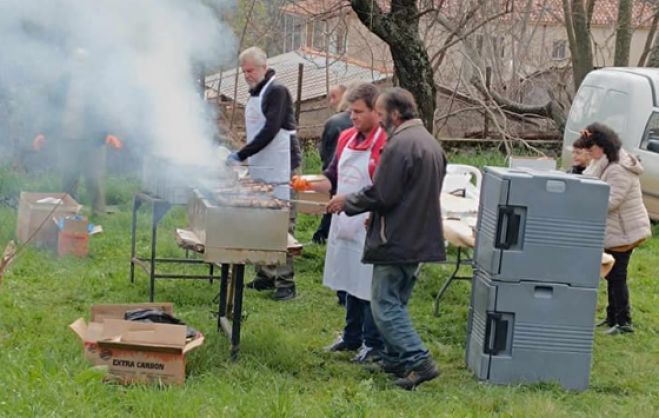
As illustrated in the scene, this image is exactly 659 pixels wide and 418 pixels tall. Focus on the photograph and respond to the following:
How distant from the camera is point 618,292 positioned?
838 centimetres

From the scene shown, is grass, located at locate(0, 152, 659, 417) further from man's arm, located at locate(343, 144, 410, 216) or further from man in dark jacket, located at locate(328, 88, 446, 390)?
man's arm, located at locate(343, 144, 410, 216)

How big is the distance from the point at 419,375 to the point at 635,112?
8.66 meters

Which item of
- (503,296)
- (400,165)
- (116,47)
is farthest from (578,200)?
(116,47)

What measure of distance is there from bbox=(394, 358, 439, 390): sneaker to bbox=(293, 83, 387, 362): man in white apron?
609 mm

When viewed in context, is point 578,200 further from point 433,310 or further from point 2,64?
point 2,64

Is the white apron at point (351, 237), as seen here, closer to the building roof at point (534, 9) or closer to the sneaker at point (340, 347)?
the sneaker at point (340, 347)

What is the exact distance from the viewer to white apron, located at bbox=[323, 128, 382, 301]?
693cm

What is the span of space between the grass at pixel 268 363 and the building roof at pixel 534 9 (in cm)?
483

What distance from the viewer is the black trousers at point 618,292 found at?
27.0ft

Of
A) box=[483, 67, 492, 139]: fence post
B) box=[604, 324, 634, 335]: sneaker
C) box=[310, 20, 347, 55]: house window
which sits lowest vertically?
box=[604, 324, 634, 335]: sneaker

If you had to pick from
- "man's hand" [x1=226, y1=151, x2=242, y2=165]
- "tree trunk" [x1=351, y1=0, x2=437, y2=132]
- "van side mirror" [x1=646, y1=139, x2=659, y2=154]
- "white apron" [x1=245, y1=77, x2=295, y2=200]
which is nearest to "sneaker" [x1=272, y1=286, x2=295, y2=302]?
"white apron" [x1=245, y1=77, x2=295, y2=200]

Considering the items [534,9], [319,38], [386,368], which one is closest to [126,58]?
[386,368]

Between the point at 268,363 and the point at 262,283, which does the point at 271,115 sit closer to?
the point at 262,283

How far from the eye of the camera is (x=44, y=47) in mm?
10109
